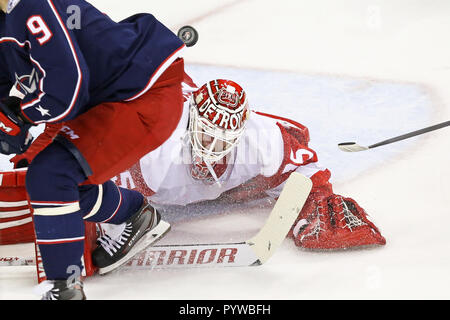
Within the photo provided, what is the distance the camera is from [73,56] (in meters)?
1.69

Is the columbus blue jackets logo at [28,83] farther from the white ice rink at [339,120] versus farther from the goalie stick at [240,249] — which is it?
the goalie stick at [240,249]

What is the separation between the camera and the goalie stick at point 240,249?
224 cm

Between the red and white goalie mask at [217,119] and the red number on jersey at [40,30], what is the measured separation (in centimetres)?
78

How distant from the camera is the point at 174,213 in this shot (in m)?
2.70

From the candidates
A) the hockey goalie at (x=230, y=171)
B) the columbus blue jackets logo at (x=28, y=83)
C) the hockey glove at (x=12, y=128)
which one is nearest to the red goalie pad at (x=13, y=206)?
the hockey goalie at (x=230, y=171)

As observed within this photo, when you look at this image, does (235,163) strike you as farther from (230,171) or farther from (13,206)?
(13,206)

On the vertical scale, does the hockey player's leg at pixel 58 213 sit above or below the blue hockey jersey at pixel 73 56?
below

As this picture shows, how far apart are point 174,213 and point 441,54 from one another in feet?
6.18

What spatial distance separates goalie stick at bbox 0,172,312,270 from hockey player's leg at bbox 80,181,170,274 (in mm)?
40

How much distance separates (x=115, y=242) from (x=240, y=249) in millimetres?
387

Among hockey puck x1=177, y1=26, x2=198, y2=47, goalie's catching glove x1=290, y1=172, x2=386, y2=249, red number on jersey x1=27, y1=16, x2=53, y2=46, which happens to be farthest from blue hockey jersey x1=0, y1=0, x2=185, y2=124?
hockey puck x1=177, y1=26, x2=198, y2=47

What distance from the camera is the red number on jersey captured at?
1658 millimetres

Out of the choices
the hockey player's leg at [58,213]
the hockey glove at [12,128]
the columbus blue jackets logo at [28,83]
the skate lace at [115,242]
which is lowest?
the skate lace at [115,242]
